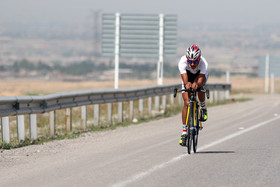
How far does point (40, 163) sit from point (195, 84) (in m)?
2.83

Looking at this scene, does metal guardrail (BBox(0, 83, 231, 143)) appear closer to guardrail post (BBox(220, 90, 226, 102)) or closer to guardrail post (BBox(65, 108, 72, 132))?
guardrail post (BBox(65, 108, 72, 132))

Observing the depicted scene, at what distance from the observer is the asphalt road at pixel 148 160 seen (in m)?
8.30

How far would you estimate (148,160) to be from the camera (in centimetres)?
1009

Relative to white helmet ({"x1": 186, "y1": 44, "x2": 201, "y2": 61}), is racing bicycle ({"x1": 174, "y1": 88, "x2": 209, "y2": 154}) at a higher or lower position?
lower

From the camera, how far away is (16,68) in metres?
166

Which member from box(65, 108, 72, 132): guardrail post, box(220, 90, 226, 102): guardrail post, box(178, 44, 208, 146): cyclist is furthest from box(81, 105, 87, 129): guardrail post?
box(220, 90, 226, 102): guardrail post

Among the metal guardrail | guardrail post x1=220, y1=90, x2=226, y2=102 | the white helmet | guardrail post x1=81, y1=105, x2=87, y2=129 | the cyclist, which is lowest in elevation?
guardrail post x1=220, y1=90, x2=226, y2=102

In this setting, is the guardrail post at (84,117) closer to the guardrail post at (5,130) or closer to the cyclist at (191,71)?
the guardrail post at (5,130)

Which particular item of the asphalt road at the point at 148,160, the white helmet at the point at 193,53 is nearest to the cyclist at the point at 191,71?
the white helmet at the point at 193,53

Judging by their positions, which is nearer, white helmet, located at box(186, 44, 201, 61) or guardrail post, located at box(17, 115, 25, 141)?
white helmet, located at box(186, 44, 201, 61)

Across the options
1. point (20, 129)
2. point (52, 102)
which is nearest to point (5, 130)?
point (20, 129)

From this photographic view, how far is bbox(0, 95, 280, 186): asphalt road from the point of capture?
830cm

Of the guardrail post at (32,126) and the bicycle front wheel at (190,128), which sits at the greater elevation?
the bicycle front wheel at (190,128)

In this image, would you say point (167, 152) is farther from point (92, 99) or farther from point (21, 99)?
point (92, 99)
